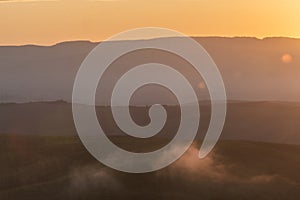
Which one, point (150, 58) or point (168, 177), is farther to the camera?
point (150, 58)

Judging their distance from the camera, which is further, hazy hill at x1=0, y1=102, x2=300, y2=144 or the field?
hazy hill at x1=0, y1=102, x2=300, y2=144

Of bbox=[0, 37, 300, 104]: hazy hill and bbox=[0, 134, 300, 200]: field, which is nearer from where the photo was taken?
bbox=[0, 134, 300, 200]: field

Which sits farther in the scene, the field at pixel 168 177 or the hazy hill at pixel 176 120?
the hazy hill at pixel 176 120

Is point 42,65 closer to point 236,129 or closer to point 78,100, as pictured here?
point 78,100

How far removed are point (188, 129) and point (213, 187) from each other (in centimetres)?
1418

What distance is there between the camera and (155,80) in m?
51.2

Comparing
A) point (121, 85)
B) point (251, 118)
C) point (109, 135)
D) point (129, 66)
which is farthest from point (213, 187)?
point (129, 66)

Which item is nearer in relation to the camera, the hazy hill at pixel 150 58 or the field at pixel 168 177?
the field at pixel 168 177

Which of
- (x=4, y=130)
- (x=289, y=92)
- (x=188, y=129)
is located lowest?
(x=4, y=130)

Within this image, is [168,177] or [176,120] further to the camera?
[176,120]

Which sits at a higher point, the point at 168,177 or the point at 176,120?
the point at 176,120

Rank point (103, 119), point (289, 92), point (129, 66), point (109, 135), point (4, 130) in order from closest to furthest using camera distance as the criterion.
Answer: point (109, 135) → point (4, 130) → point (103, 119) → point (289, 92) → point (129, 66)

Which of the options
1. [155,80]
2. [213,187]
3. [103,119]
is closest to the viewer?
[213,187]

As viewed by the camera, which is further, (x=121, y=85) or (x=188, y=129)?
(x=121, y=85)
